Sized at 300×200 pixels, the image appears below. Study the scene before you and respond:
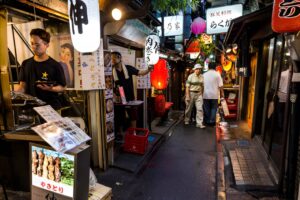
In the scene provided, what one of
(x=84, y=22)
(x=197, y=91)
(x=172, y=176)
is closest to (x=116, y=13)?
(x=84, y=22)

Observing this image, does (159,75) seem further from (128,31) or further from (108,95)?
(108,95)

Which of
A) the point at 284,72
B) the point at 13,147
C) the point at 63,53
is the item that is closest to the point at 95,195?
the point at 13,147

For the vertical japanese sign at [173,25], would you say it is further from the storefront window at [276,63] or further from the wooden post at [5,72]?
the wooden post at [5,72]

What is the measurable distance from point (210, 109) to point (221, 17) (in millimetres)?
5102

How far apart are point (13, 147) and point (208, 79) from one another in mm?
8484

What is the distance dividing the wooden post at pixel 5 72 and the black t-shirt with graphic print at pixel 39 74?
0.29 m

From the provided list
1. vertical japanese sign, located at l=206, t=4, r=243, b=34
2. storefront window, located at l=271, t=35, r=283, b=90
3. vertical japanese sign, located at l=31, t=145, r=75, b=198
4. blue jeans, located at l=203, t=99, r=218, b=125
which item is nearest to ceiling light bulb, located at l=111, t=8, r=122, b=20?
vertical japanese sign, located at l=31, t=145, r=75, b=198

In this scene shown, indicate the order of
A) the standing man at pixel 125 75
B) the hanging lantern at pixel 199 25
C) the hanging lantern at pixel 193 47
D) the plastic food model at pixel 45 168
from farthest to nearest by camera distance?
the hanging lantern at pixel 193 47, the hanging lantern at pixel 199 25, the standing man at pixel 125 75, the plastic food model at pixel 45 168

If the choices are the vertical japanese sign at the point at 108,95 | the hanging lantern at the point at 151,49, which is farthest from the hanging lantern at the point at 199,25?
the vertical japanese sign at the point at 108,95

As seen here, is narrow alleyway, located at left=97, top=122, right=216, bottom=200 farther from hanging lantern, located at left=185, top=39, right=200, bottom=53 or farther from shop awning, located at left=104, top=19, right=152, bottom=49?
Result: hanging lantern, located at left=185, top=39, right=200, bottom=53

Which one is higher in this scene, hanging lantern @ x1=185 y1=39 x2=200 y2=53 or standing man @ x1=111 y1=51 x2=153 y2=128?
hanging lantern @ x1=185 y1=39 x2=200 y2=53

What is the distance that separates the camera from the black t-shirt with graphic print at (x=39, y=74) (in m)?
4.04

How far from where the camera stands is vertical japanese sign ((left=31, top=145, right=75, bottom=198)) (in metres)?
2.63

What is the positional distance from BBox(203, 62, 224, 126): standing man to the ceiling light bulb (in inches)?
244
